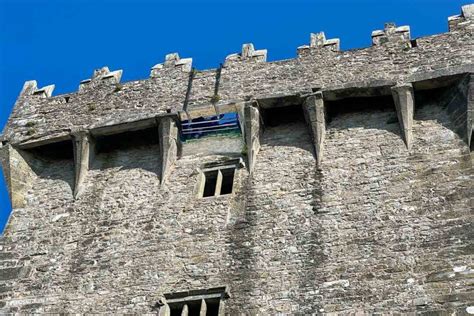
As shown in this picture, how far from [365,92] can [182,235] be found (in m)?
4.26

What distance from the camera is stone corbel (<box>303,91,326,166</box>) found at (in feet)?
46.0

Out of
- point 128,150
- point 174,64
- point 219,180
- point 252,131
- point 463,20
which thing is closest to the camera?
point 219,180

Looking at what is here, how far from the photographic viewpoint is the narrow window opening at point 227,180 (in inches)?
555

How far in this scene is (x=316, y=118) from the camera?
14250 millimetres

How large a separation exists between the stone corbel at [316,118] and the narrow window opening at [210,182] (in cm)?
187

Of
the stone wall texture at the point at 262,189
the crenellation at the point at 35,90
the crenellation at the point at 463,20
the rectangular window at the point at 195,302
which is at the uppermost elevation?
the crenellation at the point at 463,20

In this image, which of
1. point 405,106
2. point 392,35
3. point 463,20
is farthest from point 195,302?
point 463,20

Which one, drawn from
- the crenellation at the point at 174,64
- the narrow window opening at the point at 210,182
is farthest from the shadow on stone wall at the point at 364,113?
the crenellation at the point at 174,64

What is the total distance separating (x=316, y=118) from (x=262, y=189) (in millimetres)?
1742

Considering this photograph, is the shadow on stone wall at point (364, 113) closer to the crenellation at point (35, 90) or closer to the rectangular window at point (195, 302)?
the rectangular window at point (195, 302)

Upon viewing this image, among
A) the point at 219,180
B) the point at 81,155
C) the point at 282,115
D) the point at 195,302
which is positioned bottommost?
the point at 195,302

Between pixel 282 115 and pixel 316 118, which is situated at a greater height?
pixel 282 115

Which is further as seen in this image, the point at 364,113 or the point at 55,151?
the point at 55,151

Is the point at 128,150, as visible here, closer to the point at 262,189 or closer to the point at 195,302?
the point at 262,189
